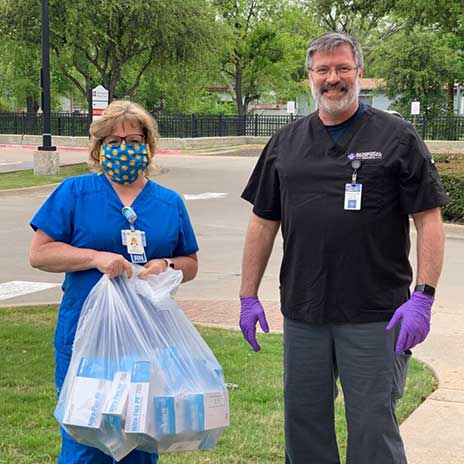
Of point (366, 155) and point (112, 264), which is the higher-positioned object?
point (366, 155)

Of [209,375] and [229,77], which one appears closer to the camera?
[209,375]

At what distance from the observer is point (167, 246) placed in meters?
3.14

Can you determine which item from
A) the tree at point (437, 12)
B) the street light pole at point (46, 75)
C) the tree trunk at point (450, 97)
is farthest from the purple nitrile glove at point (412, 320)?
the tree trunk at point (450, 97)

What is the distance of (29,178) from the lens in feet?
64.8

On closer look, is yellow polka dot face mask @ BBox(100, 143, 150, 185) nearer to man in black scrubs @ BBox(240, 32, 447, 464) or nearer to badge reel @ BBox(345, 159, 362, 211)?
man in black scrubs @ BBox(240, 32, 447, 464)

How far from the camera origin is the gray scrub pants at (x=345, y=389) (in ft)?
10.2

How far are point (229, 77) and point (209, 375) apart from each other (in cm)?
4609

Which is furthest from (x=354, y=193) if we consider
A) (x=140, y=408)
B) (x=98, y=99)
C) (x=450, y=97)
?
(x=450, y=97)

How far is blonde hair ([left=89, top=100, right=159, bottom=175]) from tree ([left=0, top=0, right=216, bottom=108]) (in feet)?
66.5

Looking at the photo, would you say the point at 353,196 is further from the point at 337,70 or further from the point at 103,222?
the point at 103,222

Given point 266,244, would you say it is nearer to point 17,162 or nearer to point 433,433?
point 433,433

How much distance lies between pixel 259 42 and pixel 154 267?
42.0 m

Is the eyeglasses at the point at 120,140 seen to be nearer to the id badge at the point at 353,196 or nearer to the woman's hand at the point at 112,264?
the woman's hand at the point at 112,264

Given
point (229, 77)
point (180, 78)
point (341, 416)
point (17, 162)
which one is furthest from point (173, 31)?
point (229, 77)
